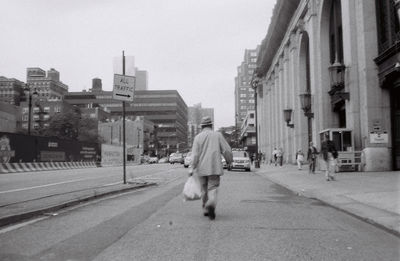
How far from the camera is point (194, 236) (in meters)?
5.36

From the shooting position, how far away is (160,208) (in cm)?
815

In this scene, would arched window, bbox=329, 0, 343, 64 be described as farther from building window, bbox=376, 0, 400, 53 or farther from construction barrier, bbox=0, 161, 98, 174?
construction barrier, bbox=0, 161, 98, 174

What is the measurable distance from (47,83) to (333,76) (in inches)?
5835

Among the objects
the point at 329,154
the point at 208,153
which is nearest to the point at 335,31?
the point at 329,154

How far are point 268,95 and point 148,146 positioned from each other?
270ft

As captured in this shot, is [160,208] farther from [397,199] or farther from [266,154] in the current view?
[266,154]

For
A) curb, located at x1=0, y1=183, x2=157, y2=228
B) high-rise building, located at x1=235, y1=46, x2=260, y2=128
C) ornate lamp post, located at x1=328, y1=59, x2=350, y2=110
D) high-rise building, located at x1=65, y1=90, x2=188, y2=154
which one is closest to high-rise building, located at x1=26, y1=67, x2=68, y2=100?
high-rise building, located at x1=65, y1=90, x2=188, y2=154

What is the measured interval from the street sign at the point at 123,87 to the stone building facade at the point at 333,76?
11395mm

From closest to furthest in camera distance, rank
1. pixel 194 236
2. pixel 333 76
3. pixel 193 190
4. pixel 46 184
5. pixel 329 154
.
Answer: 1. pixel 194 236
2. pixel 193 190
3. pixel 46 184
4. pixel 329 154
5. pixel 333 76

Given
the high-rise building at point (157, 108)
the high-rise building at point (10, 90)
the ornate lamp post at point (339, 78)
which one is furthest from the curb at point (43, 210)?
the high-rise building at point (157, 108)

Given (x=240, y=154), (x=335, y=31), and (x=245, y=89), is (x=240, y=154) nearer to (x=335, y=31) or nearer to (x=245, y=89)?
(x=335, y=31)

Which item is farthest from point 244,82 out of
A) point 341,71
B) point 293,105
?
point 341,71

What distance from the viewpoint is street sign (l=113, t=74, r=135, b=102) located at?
45.5 ft

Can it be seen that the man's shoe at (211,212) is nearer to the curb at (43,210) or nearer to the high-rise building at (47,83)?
the curb at (43,210)
